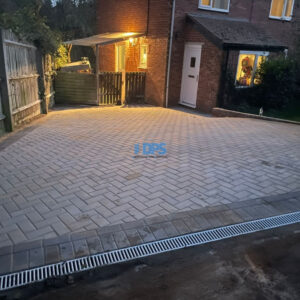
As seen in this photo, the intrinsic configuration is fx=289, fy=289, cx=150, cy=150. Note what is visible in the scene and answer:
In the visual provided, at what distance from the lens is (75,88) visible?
12.5 meters

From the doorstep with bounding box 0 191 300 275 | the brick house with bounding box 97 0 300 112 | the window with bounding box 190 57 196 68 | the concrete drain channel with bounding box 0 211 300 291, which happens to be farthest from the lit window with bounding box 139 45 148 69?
the concrete drain channel with bounding box 0 211 300 291

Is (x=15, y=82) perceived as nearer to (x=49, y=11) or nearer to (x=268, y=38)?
(x=268, y=38)

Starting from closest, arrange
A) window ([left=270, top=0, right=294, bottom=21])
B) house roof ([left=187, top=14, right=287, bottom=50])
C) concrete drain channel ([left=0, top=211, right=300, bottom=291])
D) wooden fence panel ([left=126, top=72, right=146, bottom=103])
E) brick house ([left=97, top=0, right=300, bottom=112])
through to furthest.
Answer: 1. concrete drain channel ([left=0, top=211, right=300, bottom=291])
2. house roof ([left=187, top=14, right=287, bottom=50])
3. brick house ([left=97, top=0, right=300, bottom=112])
4. wooden fence panel ([left=126, top=72, right=146, bottom=103])
5. window ([left=270, top=0, right=294, bottom=21])

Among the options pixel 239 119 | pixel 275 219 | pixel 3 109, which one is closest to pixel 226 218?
pixel 275 219

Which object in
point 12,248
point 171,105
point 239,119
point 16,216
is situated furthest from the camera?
point 171,105

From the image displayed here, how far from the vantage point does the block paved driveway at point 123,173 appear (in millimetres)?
3614

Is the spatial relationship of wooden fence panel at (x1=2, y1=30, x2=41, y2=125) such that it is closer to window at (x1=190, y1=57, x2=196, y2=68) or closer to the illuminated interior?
window at (x1=190, y1=57, x2=196, y2=68)

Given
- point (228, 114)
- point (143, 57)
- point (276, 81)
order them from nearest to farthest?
point (228, 114) → point (276, 81) → point (143, 57)

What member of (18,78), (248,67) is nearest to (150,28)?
(248,67)

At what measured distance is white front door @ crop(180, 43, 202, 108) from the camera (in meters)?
12.0

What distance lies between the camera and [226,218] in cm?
364

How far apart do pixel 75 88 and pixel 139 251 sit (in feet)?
34.9

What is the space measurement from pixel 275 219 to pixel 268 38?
11928 mm

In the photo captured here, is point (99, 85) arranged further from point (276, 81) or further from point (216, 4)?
point (276, 81)
